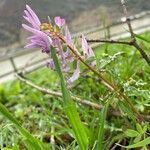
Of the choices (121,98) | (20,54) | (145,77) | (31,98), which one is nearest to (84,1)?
(20,54)

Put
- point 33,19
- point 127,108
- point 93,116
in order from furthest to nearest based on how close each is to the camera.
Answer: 1. point 93,116
2. point 127,108
3. point 33,19

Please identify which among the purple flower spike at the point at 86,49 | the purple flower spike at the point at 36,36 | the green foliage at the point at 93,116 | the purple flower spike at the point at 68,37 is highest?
the purple flower spike at the point at 36,36

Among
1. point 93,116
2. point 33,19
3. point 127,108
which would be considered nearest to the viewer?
point 33,19

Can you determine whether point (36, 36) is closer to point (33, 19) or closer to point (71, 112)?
point (33, 19)

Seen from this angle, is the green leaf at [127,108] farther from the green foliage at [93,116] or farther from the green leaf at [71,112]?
the green leaf at [71,112]

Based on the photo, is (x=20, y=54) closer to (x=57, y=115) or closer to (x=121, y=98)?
(x=57, y=115)

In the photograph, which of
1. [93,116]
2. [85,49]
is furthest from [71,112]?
[93,116]

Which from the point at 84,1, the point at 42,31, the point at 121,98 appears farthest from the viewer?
the point at 84,1

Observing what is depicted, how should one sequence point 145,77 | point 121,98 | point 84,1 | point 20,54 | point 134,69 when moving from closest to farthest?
1. point 121,98
2. point 145,77
3. point 134,69
4. point 84,1
5. point 20,54

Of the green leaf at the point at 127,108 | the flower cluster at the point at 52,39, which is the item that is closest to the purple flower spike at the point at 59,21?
the flower cluster at the point at 52,39
